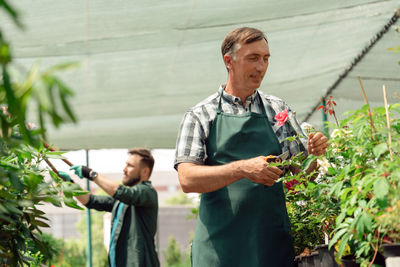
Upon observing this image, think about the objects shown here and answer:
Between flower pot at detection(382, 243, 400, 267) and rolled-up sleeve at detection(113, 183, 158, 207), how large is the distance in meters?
3.38

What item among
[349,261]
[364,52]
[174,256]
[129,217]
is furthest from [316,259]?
[174,256]

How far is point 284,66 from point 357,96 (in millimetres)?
1495

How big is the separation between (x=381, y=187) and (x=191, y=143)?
100 centimetres

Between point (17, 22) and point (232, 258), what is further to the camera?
point (232, 258)

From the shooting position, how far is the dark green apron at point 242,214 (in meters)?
1.89

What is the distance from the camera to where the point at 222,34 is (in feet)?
16.1

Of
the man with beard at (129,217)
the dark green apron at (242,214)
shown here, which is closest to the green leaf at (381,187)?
the dark green apron at (242,214)

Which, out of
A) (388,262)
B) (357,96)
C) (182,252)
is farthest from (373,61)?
(182,252)

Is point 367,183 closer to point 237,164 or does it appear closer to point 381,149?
point 381,149

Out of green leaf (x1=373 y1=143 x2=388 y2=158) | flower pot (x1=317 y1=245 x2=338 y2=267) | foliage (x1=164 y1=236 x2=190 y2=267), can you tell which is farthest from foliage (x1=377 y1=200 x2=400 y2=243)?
foliage (x1=164 y1=236 x2=190 y2=267)

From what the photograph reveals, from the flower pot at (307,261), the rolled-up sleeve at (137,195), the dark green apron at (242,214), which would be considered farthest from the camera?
the rolled-up sleeve at (137,195)

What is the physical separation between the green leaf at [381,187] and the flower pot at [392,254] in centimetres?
10

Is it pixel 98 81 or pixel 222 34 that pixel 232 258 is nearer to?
pixel 222 34

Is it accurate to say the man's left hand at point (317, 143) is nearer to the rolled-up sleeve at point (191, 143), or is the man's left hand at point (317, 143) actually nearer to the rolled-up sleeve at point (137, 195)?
the rolled-up sleeve at point (191, 143)
